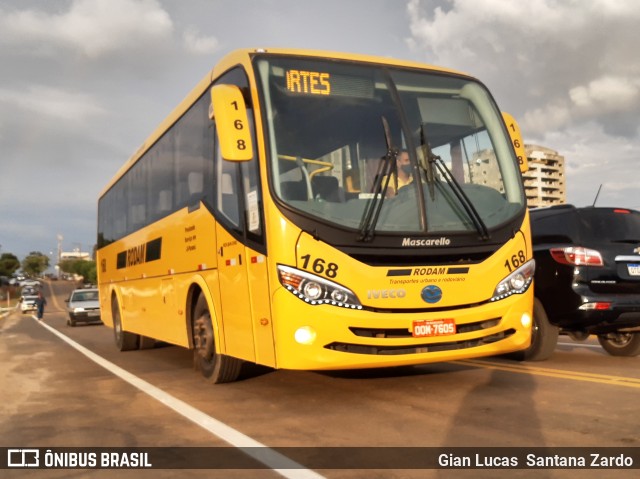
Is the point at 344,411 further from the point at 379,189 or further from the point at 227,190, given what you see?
the point at 227,190

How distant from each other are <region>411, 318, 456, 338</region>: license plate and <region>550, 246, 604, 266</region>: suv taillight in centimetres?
292

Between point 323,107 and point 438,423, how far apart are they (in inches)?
119

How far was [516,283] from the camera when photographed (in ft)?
22.3

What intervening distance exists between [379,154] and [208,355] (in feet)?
10.7

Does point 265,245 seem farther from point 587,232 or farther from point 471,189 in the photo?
point 587,232

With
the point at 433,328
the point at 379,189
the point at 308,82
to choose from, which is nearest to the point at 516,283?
the point at 433,328

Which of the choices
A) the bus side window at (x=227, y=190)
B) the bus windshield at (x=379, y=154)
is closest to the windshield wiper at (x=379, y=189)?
the bus windshield at (x=379, y=154)

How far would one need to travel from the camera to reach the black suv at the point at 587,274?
8.41m

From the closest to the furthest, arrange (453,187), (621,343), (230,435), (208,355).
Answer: (230,435)
(453,187)
(208,355)
(621,343)

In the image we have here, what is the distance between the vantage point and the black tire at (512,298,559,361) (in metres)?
8.98

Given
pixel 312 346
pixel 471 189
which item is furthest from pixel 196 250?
pixel 471 189

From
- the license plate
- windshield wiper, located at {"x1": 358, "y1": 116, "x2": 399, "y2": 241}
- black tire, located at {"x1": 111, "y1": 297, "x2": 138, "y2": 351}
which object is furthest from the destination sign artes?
black tire, located at {"x1": 111, "y1": 297, "x2": 138, "y2": 351}

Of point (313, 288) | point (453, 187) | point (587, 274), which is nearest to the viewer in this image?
point (313, 288)

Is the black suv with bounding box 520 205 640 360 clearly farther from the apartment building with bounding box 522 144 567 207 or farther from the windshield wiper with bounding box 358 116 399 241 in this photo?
the apartment building with bounding box 522 144 567 207
